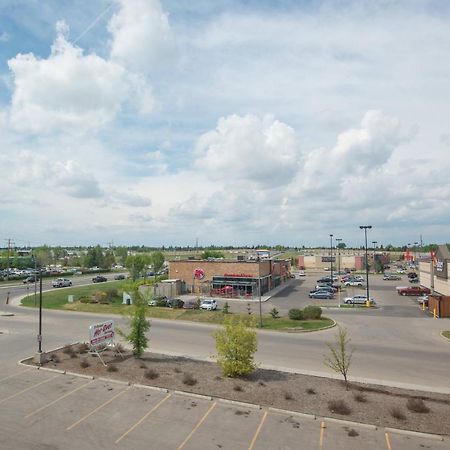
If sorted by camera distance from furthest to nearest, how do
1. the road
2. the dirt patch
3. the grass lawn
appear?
the grass lawn < the road < the dirt patch

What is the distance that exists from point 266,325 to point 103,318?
16.7m

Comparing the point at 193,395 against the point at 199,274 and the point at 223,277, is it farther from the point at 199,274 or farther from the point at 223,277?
the point at 199,274

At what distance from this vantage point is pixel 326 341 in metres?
31.5

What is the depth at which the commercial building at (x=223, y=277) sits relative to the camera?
59.4m

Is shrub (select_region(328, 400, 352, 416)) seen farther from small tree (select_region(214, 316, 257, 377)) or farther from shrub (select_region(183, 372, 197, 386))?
shrub (select_region(183, 372, 197, 386))

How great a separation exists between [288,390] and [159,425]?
254 inches

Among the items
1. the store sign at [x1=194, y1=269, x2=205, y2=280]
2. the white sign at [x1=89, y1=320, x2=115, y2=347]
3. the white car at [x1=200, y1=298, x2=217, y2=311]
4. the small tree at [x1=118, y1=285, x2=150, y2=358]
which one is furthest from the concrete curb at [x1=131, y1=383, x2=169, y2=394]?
the store sign at [x1=194, y1=269, x2=205, y2=280]

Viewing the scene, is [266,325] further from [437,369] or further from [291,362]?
[437,369]

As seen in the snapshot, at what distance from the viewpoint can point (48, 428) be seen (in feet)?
52.1

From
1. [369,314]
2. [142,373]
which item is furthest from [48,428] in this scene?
[369,314]

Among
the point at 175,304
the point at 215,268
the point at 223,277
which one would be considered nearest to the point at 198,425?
the point at 175,304

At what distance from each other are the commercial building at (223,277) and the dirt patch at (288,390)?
1342 inches

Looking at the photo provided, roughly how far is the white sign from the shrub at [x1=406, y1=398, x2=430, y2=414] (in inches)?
682

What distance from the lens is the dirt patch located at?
16.8 meters
